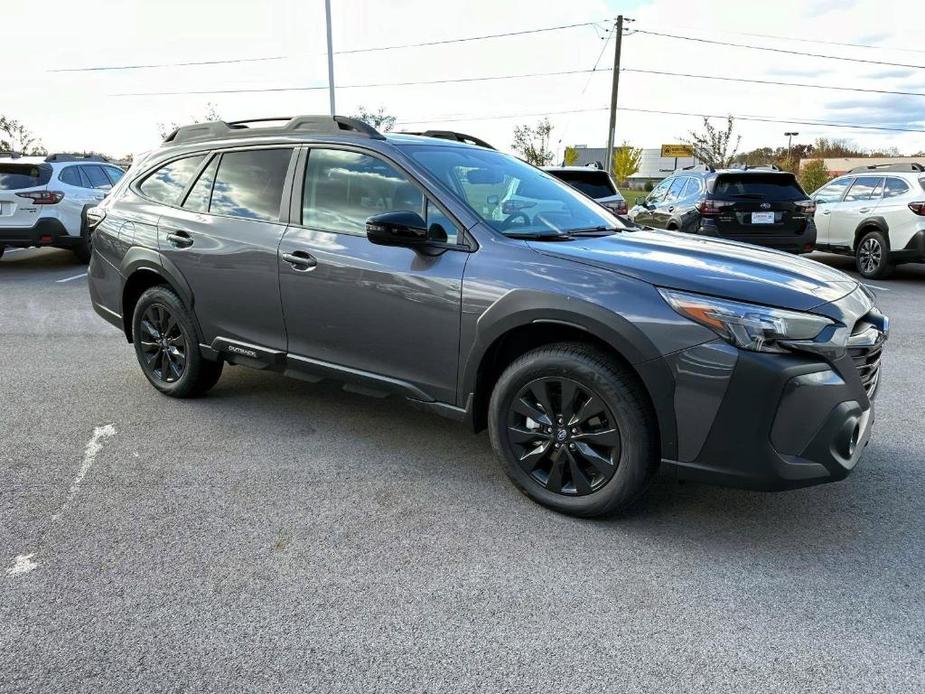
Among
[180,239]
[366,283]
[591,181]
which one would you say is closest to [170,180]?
[180,239]

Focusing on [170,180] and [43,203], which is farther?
[43,203]

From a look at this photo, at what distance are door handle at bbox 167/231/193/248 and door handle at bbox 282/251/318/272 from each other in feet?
2.88

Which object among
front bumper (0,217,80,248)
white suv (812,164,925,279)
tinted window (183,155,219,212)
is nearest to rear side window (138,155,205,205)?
tinted window (183,155,219,212)

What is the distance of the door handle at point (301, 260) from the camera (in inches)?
150

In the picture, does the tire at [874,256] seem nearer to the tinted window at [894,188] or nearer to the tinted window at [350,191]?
the tinted window at [894,188]

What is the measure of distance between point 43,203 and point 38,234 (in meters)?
0.48

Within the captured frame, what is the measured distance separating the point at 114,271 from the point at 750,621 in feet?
14.6

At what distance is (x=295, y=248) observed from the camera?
387cm

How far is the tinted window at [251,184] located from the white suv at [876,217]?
9424 millimetres

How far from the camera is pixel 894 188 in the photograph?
10641 millimetres

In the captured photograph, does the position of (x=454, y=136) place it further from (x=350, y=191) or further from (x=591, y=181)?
(x=591, y=181)

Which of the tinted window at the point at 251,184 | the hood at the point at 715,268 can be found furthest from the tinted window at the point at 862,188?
the tinted window at the point at 251,184

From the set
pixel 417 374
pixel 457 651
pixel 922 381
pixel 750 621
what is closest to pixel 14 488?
pixel 417 374

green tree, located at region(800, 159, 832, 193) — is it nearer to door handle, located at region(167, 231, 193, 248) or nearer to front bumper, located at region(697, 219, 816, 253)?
front bumper, located at region(697, 219, 816, 253)
